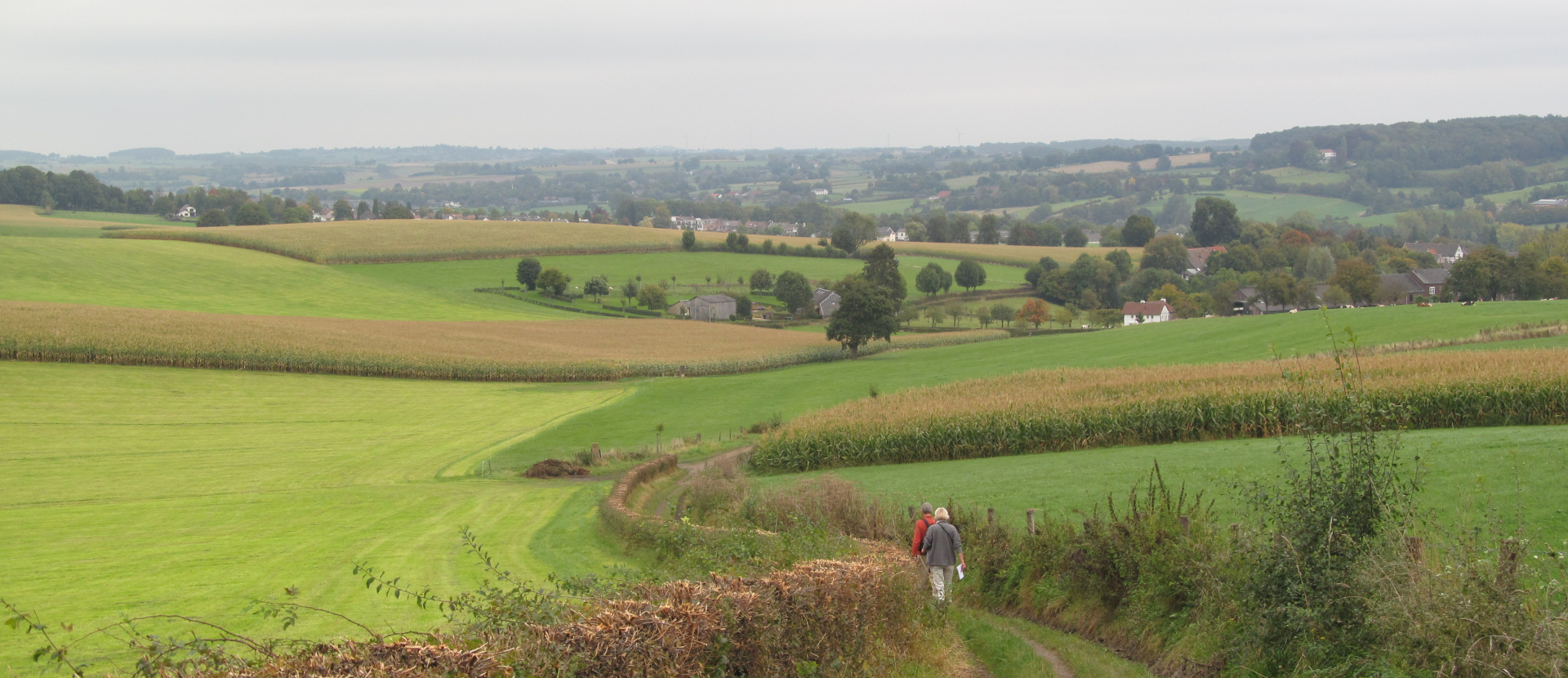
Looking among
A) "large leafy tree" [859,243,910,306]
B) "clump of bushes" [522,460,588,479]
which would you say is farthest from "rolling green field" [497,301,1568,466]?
"large leafy tree" [859,243,910,306]

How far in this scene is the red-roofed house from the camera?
102m

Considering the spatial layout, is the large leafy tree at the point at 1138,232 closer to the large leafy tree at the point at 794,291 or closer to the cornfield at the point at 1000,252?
the cornfield at the point at 1000,252

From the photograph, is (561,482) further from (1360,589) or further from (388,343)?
(388,343)

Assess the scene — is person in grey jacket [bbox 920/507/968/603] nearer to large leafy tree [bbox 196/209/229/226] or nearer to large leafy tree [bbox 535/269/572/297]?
large leafy tree [bbox 535/269/572/297]

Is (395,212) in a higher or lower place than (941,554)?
higher

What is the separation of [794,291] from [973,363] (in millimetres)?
44038

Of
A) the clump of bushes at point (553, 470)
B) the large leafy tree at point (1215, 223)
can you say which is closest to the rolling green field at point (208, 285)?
the clump of bushes at point (553, 470)

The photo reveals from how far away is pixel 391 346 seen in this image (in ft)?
185

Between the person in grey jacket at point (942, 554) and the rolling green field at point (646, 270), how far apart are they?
81.2 m

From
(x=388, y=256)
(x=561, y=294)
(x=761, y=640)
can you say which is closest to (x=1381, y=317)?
(x=761, y=640)

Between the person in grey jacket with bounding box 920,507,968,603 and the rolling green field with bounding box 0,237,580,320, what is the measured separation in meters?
65.3

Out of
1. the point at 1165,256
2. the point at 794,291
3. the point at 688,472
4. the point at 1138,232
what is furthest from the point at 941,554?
the point at 1138,232

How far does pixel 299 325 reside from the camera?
59.3 m

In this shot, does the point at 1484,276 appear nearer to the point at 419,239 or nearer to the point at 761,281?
the point at 761,281
